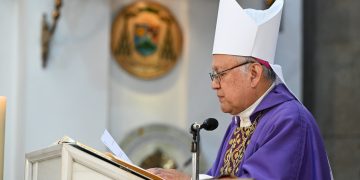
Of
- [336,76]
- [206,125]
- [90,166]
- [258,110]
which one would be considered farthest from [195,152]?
[336,76]

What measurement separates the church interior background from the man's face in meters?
2.57

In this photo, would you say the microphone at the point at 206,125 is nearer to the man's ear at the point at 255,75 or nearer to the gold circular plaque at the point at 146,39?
the man's ear at the point at 255,75

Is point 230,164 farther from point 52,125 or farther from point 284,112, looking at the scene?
point 52,125

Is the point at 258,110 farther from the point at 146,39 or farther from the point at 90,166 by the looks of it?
the point at 146,39

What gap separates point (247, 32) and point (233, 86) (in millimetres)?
301

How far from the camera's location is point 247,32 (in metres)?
3.25

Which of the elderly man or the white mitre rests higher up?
the white mitre

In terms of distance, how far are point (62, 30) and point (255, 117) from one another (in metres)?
3.68

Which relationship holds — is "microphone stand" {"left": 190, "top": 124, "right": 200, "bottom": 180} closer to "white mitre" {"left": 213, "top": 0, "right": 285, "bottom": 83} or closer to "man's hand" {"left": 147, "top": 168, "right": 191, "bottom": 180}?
"man's hand" {"left": 147, "top": 168, "right": 191, "bottom": 180}

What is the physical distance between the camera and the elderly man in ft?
9.06

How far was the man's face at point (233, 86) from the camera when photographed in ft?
10.1

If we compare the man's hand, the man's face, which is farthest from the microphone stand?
the man's face

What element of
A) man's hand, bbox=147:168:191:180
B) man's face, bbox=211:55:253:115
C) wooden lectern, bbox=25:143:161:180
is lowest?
man's hand, bbox=147:168:191:180

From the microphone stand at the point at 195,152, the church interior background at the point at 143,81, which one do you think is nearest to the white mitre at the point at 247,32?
the microphone stand at the point at 195,152
